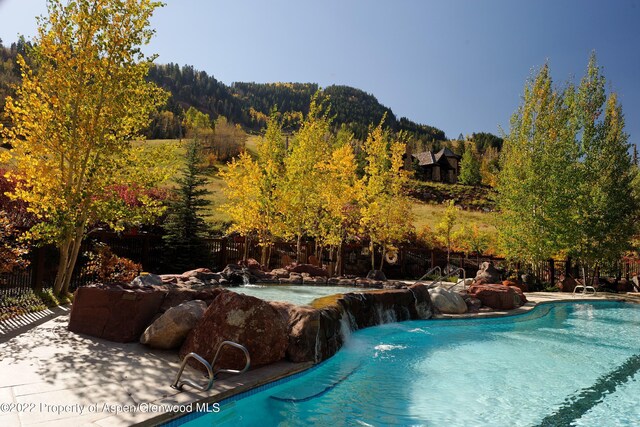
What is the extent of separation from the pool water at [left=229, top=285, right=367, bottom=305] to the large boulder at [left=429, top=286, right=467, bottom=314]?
2.20 metres

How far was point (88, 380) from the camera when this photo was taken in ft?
14.2

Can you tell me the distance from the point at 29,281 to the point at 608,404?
11.6 meters

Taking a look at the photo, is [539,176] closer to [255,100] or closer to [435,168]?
[435,168]

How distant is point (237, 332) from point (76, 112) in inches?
270

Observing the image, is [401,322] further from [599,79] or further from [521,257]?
[599,79]

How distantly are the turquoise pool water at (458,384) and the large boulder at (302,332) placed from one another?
287 millimetres

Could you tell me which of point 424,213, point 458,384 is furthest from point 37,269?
point 424,213

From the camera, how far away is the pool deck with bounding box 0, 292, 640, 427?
3.51 m

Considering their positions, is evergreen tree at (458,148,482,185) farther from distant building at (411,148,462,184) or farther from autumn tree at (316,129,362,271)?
autumn tree at (316,129,362,271)

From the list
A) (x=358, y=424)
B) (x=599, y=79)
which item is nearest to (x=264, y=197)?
(x=358, y=424)

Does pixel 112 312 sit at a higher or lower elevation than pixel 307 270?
lower

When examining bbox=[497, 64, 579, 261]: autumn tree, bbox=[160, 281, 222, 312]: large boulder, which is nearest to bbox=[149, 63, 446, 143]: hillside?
bbox=[497, 64, 579, 261]: autumn tree

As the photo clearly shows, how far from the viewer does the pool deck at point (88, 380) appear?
351 centimetres

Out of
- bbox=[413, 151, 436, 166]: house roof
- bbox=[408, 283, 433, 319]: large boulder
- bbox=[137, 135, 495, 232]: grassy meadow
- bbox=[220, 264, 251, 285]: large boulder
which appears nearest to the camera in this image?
bbox=[408, 283, 433, 319]: large boulder
